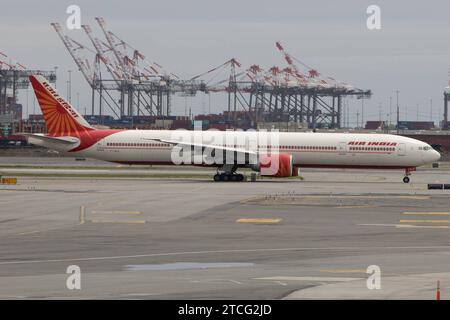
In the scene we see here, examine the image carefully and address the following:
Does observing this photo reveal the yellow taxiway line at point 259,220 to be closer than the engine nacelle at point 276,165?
Yes

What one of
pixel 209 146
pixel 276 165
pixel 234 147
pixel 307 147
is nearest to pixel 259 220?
pixel 276 165

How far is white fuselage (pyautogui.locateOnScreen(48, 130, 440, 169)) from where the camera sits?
84812 mm

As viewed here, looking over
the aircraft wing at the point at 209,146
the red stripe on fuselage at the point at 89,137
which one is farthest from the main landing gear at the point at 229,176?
the red stripe on fuselage at the point at 89,137

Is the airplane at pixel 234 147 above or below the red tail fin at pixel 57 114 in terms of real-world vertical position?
below

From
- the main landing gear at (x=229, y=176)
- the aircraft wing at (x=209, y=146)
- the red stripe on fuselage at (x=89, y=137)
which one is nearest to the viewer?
the aircraft wing at (x=209, y=146)

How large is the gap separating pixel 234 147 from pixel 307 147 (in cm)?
625

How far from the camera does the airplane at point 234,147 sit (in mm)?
Answer: 84750

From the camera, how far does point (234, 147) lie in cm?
8638

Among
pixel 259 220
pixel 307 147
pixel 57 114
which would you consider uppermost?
pixel 57 114

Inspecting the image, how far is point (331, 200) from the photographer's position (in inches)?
2480

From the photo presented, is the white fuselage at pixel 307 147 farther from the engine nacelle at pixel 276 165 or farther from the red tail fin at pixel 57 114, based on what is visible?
the red tail fin at pixel 57 114

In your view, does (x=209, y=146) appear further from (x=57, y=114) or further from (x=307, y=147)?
(x=57, y=114)
